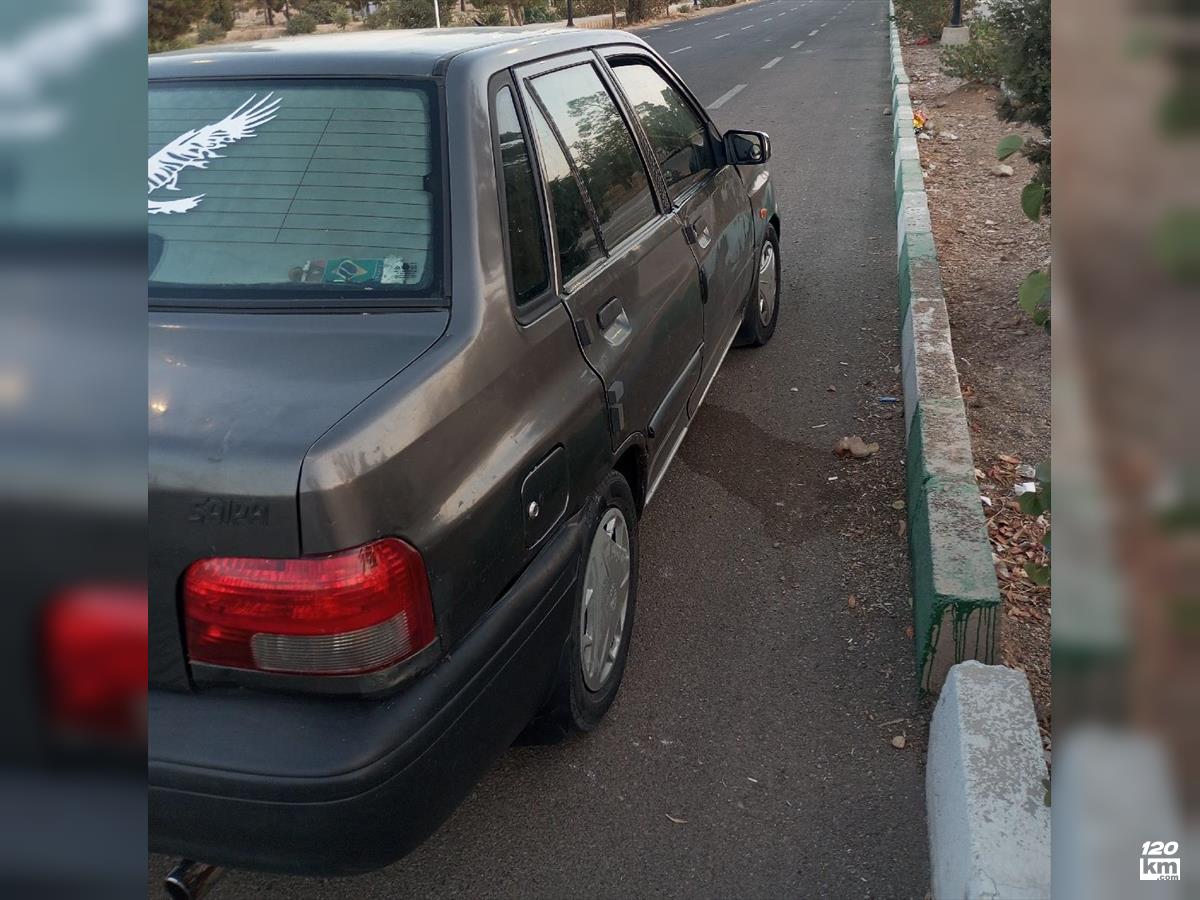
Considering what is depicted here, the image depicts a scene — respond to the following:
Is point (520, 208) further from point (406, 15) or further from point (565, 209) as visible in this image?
point (406, 15)

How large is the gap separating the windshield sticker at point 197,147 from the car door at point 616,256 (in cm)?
70

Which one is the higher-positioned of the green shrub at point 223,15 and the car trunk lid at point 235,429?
the green shrub at point 223,15

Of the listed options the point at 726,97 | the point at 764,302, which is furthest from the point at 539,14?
the point at 764,302

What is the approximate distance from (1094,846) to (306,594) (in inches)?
63.2

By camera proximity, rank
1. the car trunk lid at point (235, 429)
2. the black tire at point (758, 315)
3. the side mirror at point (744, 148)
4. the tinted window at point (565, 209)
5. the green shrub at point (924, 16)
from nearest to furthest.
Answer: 1. the car trunk lid at point (235, 429)
2. the tinted window at point (565, 209)
3. the side mirror at point (744, 148)
4. the black tire at point (758, 315)
5. the green shrub at point (924, 16)

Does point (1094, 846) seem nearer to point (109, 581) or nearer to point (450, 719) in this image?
point (109, 581)

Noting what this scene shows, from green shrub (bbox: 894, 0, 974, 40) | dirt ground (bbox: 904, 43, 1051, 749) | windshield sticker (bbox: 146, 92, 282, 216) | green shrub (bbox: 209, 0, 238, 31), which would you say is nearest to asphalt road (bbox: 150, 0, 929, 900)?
dirt ground (bbox: 904, 43, 1051, 749)

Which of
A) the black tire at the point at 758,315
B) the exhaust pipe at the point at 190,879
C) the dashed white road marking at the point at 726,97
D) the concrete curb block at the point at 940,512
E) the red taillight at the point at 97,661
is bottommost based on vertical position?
the exhaust pipe at the point at 190,879

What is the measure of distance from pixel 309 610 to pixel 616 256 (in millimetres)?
1659

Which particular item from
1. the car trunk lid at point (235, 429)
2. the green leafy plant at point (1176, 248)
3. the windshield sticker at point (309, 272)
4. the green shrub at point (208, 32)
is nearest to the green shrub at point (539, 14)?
the green shrub at point (208, 32)

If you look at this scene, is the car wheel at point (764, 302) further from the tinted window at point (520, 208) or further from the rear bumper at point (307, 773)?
the rear bumper at point (307, 773)

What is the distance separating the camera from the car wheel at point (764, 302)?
5.80 meters

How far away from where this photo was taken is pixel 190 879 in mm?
2236

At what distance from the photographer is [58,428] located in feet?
2.20
